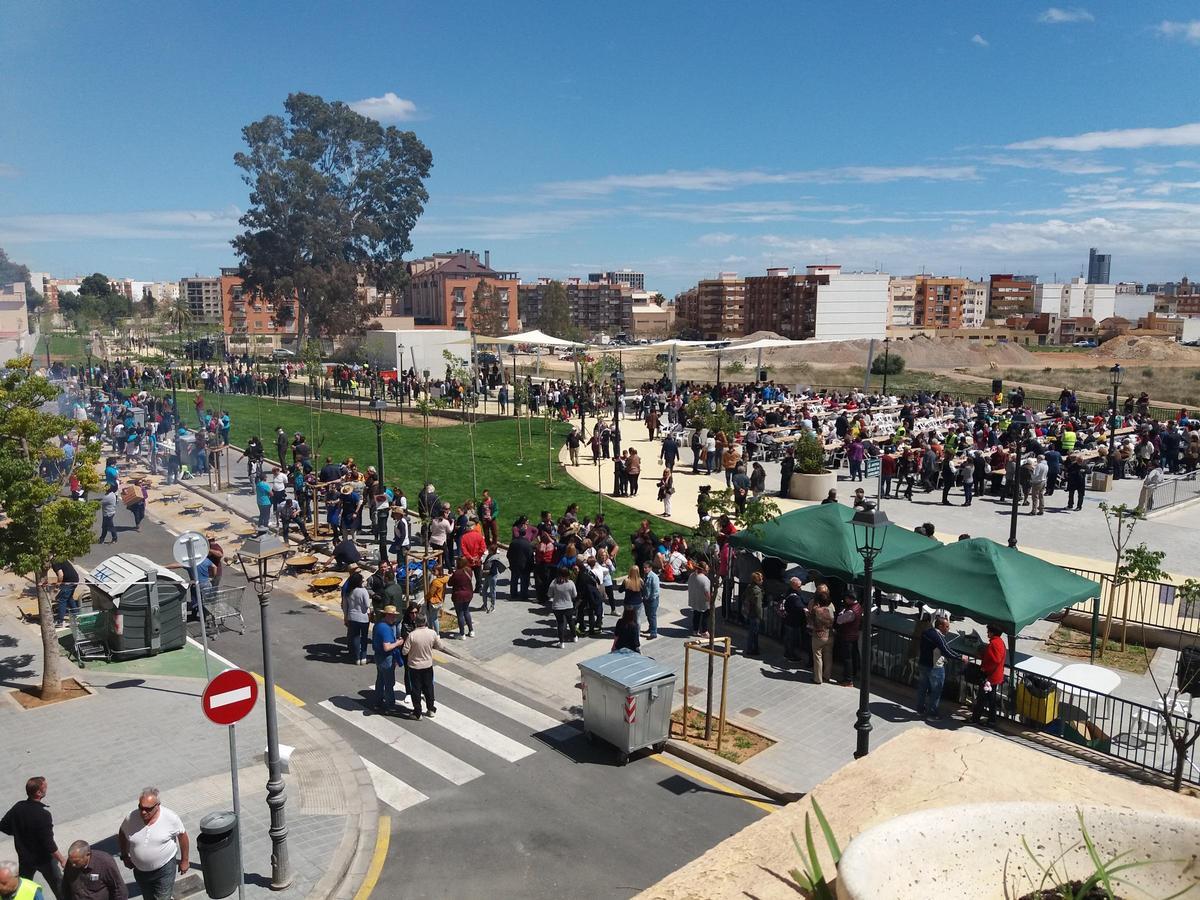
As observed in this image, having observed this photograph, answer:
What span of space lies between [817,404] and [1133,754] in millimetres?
27132

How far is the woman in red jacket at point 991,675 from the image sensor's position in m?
11.8

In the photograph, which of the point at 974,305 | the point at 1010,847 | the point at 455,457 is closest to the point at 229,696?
the point at 1010,847

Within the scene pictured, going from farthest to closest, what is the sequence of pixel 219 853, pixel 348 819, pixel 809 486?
1. pixel 809 486
2. pixel 348 819
3. pixel 219 853

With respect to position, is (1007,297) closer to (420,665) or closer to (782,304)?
(782,304)

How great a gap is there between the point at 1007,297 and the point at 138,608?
193739 mm

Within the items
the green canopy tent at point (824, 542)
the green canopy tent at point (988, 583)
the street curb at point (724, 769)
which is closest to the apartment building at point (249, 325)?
the green canopy tent at point (824, 542)

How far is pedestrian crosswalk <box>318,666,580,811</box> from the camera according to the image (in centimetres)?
1041

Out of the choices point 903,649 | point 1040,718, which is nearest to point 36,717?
point 903,649

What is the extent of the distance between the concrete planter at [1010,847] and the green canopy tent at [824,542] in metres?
8.32

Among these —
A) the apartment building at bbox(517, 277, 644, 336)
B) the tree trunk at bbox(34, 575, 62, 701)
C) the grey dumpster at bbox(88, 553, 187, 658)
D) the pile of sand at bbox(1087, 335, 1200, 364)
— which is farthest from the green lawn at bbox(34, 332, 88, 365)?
the pile of sand at bbox(1087, 335, 1200, 364)

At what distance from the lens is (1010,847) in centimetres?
527

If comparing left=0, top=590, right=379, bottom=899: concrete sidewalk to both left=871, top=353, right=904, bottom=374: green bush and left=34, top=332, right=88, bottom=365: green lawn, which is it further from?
left=871, top=353, right=904, bottom=374: green bush

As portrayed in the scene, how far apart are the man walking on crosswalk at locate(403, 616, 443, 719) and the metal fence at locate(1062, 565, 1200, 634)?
9.77 m

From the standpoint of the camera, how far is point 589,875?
8578 mm
